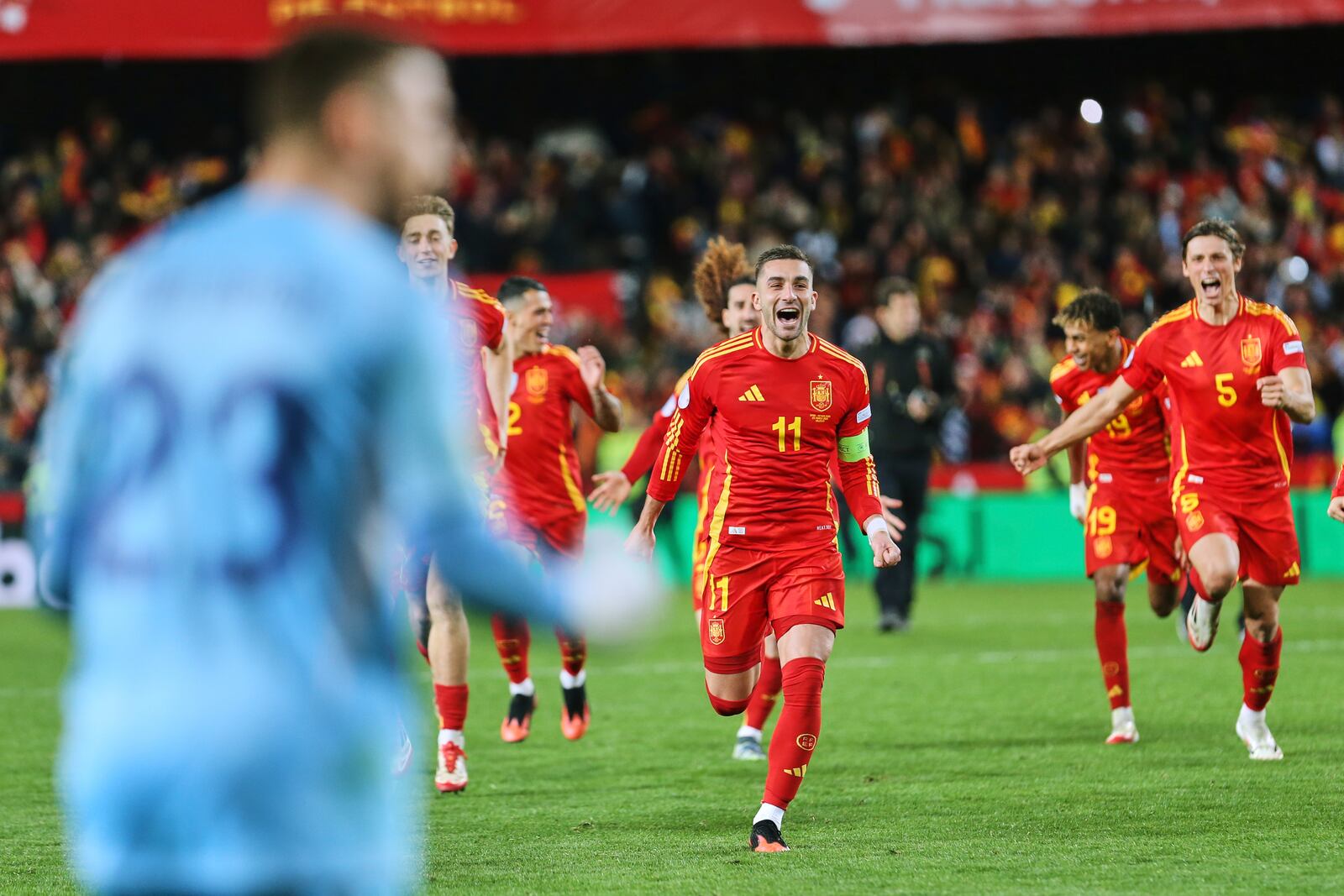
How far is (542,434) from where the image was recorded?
1021 cm

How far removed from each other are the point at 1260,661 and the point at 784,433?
2.87 metres

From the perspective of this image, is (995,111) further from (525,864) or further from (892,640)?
(525,864)

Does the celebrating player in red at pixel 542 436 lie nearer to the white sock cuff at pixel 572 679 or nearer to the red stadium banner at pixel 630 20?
the white sock cuff at pixel 572 679

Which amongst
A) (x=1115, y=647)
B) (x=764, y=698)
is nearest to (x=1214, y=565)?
(x=1115, y=647)

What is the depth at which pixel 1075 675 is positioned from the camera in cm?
1183

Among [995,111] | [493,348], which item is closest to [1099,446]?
[493,348]

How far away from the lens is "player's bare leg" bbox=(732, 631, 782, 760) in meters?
8.83

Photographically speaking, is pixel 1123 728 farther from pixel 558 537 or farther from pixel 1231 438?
pixel 558 537

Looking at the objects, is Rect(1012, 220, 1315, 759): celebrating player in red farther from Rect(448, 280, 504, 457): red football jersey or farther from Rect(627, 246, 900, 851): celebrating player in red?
Rect(448, 280, 504, 457): red football jersey

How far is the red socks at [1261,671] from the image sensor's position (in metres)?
8.52

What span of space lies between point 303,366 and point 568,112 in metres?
27.3

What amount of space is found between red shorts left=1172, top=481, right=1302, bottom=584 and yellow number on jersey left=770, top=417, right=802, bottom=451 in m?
2.30

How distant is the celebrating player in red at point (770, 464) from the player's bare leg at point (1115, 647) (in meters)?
2.67

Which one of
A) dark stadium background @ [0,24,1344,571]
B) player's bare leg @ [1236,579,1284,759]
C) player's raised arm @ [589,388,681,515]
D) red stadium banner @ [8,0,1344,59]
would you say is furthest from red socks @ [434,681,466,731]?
red stadium banner @ [8,0,1344,59]
